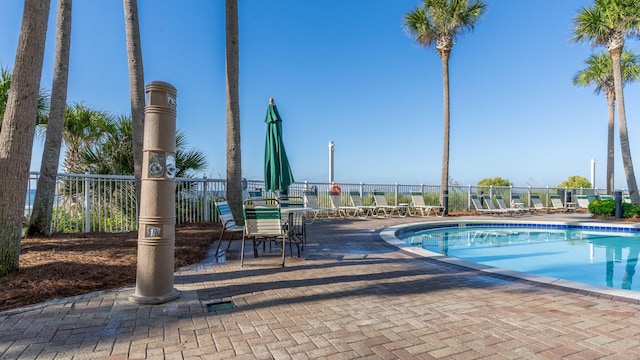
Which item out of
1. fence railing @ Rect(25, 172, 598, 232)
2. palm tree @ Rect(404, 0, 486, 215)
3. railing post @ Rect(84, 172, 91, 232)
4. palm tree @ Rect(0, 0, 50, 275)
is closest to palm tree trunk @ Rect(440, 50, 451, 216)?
palm tree @ Rect(404, 0, 486, 215)

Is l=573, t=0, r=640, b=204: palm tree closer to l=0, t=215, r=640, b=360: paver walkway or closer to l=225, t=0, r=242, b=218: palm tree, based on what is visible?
l=0, t=215, r=640, b=360: paver walkway

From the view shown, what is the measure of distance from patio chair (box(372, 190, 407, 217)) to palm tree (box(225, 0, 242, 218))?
19.8 feet

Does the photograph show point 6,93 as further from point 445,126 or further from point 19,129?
point 445,126

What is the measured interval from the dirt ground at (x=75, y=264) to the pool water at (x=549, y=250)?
4816mm

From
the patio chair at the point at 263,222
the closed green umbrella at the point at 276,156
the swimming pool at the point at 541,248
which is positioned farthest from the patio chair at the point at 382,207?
the patio chair at the point at 263,222

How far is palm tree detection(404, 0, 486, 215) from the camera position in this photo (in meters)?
13.0

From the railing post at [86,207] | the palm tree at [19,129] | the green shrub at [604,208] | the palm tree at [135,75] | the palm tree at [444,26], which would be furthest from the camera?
the palm tree at [444,26]

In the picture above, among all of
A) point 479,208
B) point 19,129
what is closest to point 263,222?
point 19,129

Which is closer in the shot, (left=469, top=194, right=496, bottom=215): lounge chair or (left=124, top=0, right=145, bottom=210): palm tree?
(left=124, top=0, right=145, bottom=210): palm tree

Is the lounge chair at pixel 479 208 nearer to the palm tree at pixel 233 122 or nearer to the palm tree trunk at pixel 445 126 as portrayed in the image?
the palm tree trunk at pixel 445 126

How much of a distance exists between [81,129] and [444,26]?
43.2 ft

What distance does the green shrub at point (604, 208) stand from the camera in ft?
40.3

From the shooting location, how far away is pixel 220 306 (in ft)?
9.57

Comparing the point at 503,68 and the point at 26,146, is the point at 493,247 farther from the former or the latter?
the point at 503,68
